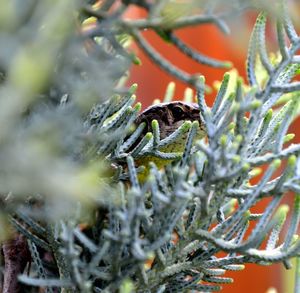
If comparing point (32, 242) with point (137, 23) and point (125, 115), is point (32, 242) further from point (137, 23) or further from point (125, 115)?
point (137, 23)

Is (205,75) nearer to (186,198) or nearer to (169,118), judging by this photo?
(169,118)

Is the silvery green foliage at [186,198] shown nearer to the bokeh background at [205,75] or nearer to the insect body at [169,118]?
the insect body at [169,118]

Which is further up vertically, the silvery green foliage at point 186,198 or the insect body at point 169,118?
the insect body at point 169,118

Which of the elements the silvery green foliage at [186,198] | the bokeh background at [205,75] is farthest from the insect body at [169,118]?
the bokeh background at [205,75]

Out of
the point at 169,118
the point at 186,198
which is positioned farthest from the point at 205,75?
the point at 186,198

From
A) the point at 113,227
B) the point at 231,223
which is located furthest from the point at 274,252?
the point at 113,227

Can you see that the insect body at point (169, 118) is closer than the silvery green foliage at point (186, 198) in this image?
No

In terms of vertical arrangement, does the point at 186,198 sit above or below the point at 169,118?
below

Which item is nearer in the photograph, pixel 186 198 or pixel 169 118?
pixel 186 198

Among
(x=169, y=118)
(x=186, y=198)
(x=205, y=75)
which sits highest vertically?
(x=205, y=75)
